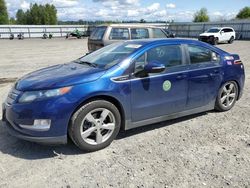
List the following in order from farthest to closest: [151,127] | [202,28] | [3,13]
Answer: [3,13] < [202,28] < [151,127]

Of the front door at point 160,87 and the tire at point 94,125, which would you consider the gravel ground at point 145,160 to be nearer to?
the tire at point 94,125

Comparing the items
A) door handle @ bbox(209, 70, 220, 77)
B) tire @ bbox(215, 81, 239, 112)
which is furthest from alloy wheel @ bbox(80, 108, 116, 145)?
tire @ bbox(215, 81, 239, 112)

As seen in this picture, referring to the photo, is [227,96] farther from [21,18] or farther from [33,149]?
[21,18]

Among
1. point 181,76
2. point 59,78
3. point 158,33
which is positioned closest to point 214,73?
point 181,76

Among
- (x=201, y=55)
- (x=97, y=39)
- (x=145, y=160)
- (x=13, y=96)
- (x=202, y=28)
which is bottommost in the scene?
(x=145, y=160)

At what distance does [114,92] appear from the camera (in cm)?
396

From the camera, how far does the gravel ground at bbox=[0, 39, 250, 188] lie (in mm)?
3250

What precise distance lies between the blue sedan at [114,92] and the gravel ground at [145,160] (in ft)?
0.83

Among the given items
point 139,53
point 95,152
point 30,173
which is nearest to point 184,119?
point 139,53

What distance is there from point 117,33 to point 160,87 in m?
6.99

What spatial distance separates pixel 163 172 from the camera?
343 cm

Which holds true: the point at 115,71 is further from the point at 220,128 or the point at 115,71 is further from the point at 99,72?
the point at 220,128

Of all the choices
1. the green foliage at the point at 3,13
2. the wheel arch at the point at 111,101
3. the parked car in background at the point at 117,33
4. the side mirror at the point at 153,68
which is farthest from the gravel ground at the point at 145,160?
the green foliage at the point at 3,13

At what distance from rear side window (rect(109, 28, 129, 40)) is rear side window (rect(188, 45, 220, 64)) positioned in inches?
236
